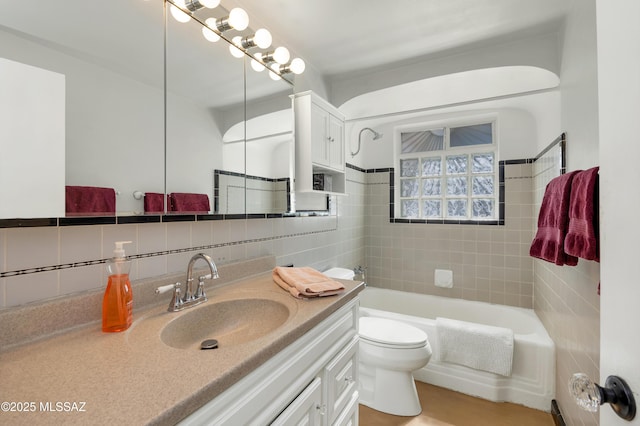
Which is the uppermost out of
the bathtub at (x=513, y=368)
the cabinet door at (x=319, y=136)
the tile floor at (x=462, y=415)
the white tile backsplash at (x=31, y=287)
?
the cabinet door at (x=319, y=136)

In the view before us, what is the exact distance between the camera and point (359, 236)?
10.4ft

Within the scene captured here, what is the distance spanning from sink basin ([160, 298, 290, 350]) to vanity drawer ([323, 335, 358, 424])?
0.28 m

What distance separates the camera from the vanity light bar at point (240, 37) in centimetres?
130

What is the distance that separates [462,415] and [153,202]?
2.17 m

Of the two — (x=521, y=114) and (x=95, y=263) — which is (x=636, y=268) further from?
(x=521, y=114)

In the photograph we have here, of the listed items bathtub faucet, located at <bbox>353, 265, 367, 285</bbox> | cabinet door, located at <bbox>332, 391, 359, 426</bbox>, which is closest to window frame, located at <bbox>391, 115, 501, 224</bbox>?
bathtub faucet, located at <bbox>353, 265, 367, 285</bbox>

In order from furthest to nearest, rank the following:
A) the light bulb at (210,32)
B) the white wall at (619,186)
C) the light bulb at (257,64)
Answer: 1. the light bulb at (257,64)
2. the light bulb at (210,32)
3. the white wall at (619,186)

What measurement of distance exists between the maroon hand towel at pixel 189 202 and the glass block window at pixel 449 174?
2.39 m

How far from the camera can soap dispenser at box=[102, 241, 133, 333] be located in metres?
0.88

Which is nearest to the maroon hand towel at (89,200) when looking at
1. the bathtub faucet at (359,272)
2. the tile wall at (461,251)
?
the bathtub faucet at (359,272)

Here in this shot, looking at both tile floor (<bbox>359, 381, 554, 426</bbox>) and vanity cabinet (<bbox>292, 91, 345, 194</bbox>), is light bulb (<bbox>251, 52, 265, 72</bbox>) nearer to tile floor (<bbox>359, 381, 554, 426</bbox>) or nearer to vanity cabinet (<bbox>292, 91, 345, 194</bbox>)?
vanity cabinet (<bbox>292, 91, 345, 194</bbox>)

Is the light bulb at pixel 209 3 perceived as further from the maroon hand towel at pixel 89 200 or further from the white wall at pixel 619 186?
the white wall at pixel 619 186

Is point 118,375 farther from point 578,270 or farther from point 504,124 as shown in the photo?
point 504,124

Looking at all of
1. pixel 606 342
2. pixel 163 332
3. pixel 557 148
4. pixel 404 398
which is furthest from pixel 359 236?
pixel 606 342
